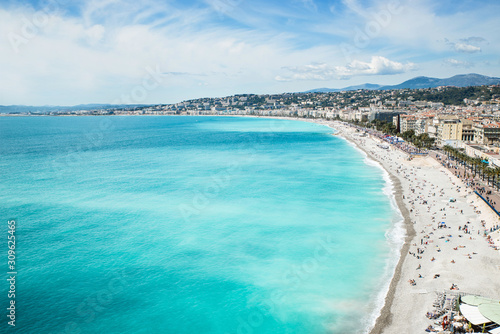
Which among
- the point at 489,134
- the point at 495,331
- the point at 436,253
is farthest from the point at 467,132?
the point at 495,331

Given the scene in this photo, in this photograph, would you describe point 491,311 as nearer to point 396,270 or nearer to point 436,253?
point 396,270

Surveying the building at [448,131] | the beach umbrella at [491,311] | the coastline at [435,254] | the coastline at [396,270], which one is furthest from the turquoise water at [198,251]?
the building at [448,131]

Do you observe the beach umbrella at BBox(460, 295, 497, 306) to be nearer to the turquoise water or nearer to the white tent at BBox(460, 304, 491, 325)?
the white tent at BBox(460, 304, 491, 325)

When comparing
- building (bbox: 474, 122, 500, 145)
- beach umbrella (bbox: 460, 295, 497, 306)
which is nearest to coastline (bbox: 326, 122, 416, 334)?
beach umbrella (bbox: 460, 295, 497, 306)

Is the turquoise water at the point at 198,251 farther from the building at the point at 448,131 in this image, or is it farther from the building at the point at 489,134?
the building at the point at 448,131

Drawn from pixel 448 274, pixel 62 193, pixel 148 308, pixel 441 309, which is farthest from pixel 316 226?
pixel 62 193
